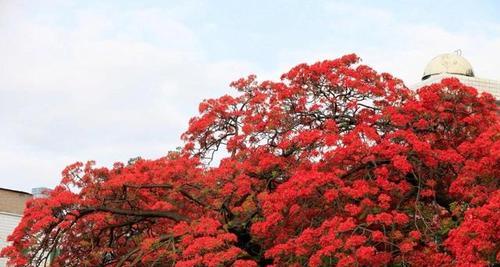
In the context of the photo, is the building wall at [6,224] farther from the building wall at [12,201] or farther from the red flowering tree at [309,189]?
the red flowering tree at [309,189]

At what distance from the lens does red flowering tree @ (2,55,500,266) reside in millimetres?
14977

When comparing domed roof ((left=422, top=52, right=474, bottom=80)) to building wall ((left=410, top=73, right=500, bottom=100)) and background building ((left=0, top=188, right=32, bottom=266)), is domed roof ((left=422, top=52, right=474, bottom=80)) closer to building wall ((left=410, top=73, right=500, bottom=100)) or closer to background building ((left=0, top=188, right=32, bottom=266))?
building wall ((left=410, top=73, right=500, bottom=100))

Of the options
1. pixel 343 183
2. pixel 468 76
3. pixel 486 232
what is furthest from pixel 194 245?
pixel 468 76

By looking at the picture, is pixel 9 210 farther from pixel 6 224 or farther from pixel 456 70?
pixel 456 70

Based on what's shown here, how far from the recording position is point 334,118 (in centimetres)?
1781

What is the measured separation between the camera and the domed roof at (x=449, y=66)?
118ft

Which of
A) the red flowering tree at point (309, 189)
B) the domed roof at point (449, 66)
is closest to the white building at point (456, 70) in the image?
the domed roof at point (449, 66)

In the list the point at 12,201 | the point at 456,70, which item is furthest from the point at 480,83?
the point at 12,201

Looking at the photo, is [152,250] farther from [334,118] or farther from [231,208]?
[334,118]

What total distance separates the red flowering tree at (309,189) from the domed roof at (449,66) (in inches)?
701

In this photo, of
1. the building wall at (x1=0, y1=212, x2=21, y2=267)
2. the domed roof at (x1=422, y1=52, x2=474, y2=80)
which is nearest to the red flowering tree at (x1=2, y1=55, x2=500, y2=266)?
the building wall at (x1=0, y1=212, x2=21, y2=267)

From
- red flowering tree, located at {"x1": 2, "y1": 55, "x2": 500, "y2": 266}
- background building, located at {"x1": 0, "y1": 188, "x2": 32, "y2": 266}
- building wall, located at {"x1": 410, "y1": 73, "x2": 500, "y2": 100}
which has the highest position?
building wall, located at {"x1": 410, "y1": 73, "x2": 500, "y2": 100}

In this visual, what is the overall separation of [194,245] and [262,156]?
266 centimetres

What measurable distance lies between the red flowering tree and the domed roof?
17806 mm
